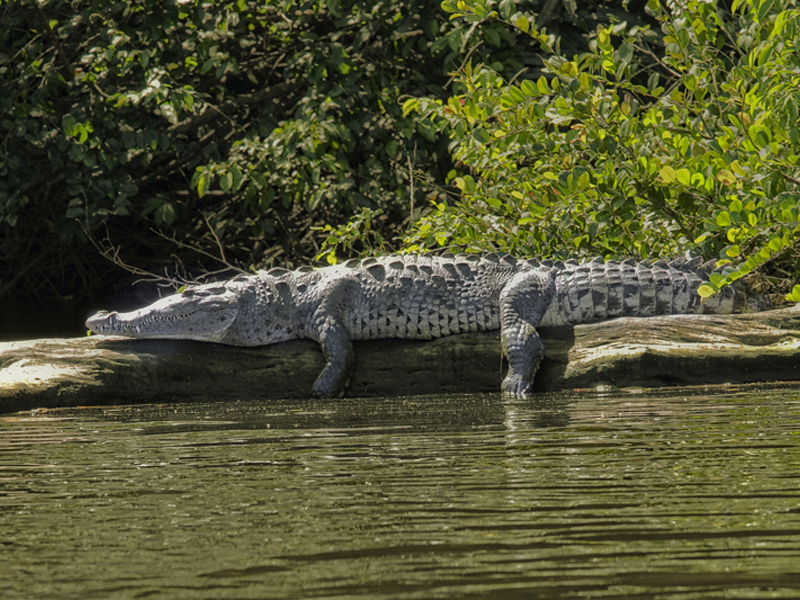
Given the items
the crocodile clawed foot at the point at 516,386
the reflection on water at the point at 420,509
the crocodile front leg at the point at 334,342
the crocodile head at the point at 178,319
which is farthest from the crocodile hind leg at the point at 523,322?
the crocodile head at the point at 178,319

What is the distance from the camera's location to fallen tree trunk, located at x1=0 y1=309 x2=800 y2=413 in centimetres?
493

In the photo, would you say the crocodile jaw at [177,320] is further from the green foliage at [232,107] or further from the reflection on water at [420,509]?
the green foliage at [232,107]

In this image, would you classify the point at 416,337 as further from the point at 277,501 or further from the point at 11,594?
the point at 11,594

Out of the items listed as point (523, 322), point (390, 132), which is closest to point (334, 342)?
point (523, 322)

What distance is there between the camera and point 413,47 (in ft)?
30.8

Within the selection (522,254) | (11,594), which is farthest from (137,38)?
(11,594)

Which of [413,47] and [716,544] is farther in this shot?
[413,47]

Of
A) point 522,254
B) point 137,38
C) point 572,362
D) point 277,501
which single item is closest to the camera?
point 277,501

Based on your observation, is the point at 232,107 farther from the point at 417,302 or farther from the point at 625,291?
the point at 625,291

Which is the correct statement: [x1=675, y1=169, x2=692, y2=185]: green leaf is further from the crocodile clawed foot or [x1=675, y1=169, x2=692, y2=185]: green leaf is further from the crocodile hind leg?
the crocodile clawed foot

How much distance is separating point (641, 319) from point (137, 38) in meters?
5.59

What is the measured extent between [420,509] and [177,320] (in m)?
3.52

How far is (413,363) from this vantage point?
5.29m

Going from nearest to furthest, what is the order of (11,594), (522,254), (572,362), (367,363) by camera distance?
(11,594) < (572,362) < (367,363) < (522,254)
